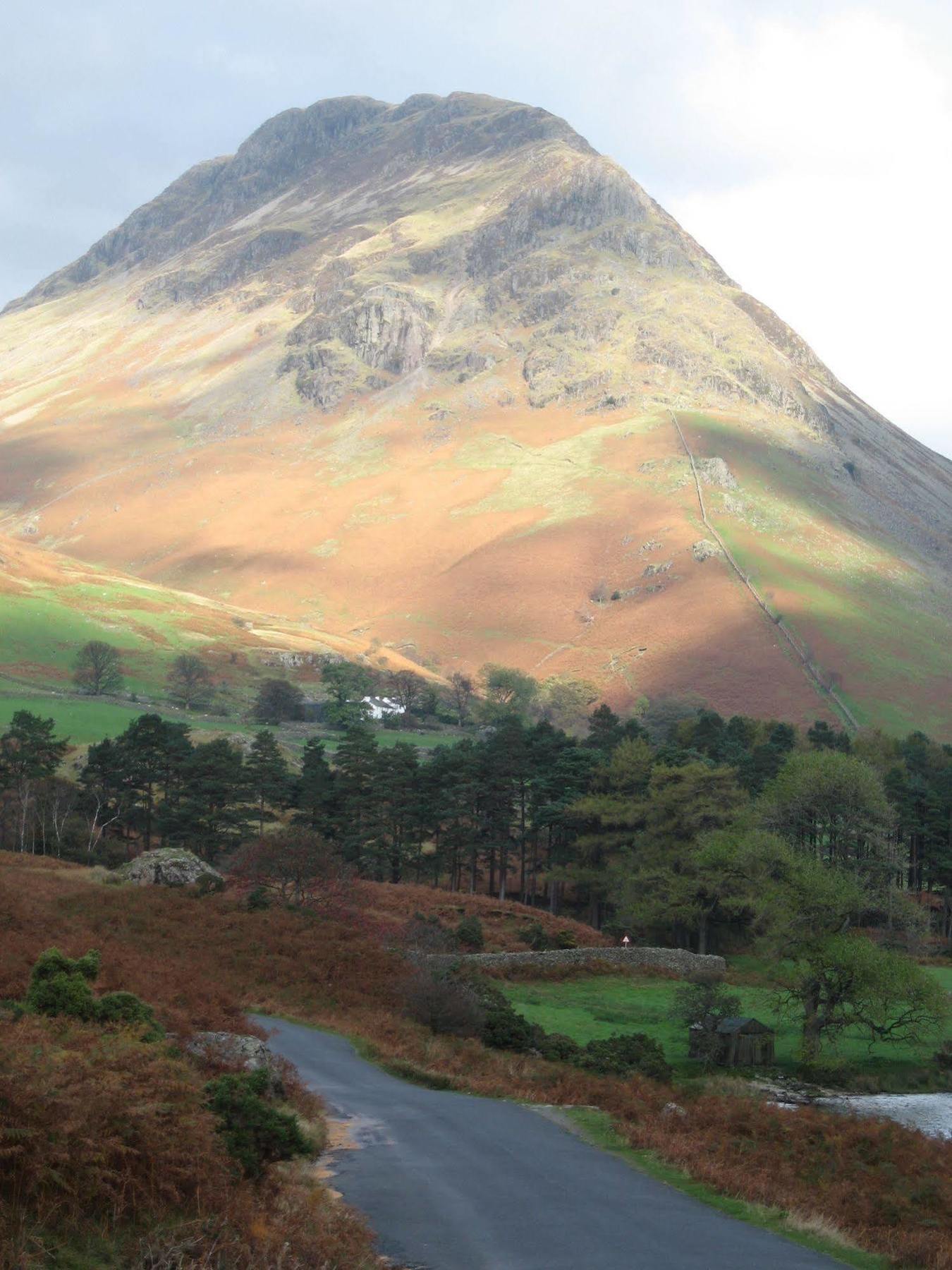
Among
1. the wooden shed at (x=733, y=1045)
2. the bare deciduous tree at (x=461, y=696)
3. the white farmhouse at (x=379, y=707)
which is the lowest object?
the wooden shed at (x=733, y=1045)

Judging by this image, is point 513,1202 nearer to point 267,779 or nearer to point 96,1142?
point 96,1142

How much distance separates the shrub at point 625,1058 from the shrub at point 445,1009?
331 cm

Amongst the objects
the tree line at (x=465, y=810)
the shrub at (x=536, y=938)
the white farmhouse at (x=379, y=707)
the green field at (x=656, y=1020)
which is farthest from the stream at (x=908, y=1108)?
the white farmhouse at (x=379, y=707)

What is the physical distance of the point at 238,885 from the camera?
5241 centimetres

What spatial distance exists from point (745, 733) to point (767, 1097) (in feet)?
266

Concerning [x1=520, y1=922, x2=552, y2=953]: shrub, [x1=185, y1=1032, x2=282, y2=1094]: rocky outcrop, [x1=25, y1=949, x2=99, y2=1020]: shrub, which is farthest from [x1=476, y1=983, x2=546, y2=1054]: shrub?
[x1=520, y1=922, x2=552, y2=953]: shrub

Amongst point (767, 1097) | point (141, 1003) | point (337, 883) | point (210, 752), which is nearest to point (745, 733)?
point (210, 752)

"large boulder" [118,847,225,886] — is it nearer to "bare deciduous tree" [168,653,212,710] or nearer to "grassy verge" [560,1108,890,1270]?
"grassy verge" [560,1108,890,1270]

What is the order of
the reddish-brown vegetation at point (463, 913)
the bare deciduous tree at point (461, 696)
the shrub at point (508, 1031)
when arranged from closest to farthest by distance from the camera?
the shrub at point (508, 1031) → the reddish-brown vegetation at point (463, 913) → the bare deciduous tree at point (461, 696)

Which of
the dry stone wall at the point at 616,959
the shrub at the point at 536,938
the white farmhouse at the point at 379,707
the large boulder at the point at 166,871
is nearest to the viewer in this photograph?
the dry stone wall at the point at 616,959

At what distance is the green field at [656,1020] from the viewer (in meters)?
39.1

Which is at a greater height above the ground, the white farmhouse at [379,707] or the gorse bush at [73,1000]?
the white farmhouse at [379,707]

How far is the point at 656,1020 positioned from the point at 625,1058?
10537mm

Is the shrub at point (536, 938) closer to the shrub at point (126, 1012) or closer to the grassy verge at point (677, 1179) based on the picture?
the grassy verge at point (677, 1179)
